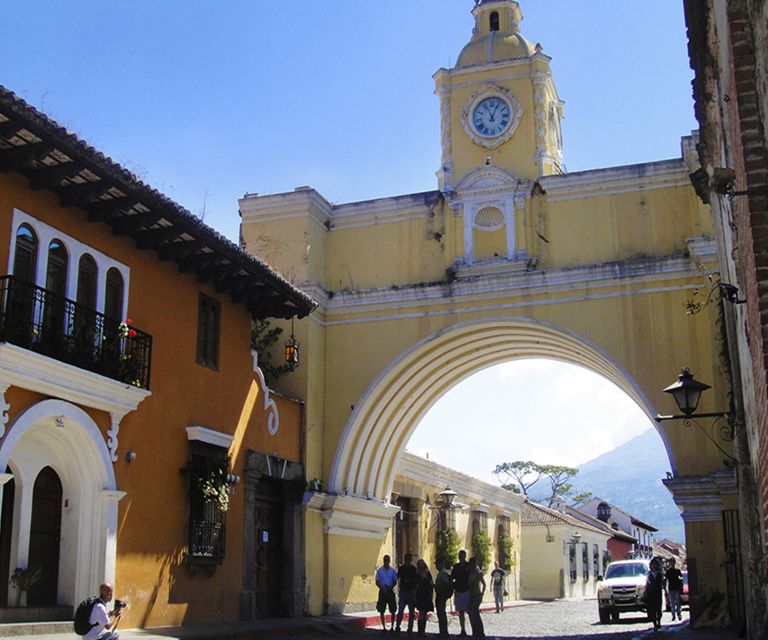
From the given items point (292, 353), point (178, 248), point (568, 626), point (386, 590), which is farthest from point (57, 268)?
point (568, 626)

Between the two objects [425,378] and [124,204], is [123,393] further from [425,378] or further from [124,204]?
[425,378]

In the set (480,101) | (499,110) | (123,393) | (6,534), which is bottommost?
(6,534)

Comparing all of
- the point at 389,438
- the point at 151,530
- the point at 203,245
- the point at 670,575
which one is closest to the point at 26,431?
the point at 151,530

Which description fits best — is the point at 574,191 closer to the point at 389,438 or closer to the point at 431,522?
the point at 389,438

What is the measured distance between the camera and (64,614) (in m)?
12.8

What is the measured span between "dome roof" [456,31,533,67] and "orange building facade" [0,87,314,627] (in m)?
7.23

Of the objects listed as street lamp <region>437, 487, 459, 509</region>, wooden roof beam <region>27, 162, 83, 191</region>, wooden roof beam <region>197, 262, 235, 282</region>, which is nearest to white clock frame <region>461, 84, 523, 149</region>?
wooden roof beam <region>197, 262, 235, 282</region>

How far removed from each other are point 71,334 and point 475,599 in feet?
25.3

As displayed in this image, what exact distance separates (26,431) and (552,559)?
114 ft

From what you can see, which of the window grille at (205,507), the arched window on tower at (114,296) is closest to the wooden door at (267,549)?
the window grille at (205,507)

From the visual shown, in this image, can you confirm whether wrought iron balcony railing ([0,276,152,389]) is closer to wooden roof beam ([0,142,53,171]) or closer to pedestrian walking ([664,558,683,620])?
wooden roof beam ([0,142,53,171])

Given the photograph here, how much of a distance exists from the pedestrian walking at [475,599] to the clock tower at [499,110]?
8026 millimetres

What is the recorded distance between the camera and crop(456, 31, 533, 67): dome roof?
2186 cm

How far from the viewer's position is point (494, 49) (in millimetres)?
22016
